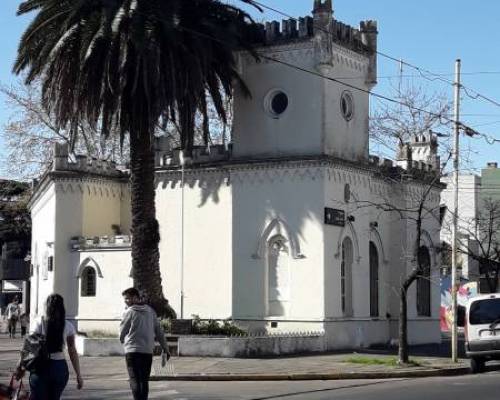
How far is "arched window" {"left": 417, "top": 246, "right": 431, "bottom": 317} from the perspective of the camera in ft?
117

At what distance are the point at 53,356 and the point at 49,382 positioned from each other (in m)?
0.29

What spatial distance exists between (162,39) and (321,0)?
583cm

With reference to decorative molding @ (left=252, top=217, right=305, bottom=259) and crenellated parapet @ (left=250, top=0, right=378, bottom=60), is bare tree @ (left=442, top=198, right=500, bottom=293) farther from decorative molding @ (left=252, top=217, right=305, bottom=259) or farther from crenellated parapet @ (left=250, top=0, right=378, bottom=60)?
crenellated parapet @ (left=250, top=0, right=378, bottom=60)

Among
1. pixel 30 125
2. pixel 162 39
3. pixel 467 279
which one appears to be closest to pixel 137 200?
pixel 162 39

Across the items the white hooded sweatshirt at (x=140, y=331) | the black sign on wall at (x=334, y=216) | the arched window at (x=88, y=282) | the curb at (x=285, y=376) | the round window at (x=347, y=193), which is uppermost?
the round window at (x=347, y=193)

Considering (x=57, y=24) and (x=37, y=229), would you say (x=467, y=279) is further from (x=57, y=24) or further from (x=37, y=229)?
(x=57, y=24)

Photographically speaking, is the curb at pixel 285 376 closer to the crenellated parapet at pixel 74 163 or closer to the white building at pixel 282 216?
the white building at pixel 282 216

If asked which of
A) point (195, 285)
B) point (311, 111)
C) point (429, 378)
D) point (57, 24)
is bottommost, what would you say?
point (429, 378)

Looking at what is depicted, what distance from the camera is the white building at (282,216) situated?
2998cm

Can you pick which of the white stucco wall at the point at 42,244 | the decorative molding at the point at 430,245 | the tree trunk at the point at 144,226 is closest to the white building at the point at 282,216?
the white stucco wall at the point at 42,244

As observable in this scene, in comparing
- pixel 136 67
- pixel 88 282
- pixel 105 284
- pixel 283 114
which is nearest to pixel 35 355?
pixel 136 67

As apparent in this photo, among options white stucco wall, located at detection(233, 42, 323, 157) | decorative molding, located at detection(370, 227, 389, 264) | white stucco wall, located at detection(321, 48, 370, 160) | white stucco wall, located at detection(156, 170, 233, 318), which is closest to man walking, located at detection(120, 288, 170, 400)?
white stucco wall, located at detection(233, 42, 323, 157)

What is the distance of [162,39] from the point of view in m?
27.4

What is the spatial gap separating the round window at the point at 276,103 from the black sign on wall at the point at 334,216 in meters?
3.60
